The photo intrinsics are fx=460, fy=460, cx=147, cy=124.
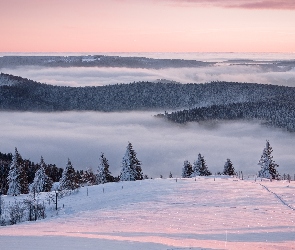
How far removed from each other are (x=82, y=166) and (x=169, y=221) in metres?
141

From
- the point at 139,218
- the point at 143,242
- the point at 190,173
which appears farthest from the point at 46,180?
the point at 143,242

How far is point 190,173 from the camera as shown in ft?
238

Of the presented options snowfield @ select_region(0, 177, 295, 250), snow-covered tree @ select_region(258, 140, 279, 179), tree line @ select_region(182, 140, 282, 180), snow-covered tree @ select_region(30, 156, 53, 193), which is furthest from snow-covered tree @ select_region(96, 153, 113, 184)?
snow-covered tree @ select_region(258, 140, 279, 179)

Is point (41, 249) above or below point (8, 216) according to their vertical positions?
above

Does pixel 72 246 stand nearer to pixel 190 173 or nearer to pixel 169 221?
pixel 169 221

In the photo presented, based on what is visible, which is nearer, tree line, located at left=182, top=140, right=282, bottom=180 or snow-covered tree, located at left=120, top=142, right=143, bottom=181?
snow-covered tree, located at left=120, top=142, right=143, bottom=181

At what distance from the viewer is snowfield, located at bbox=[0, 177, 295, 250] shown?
19.4m

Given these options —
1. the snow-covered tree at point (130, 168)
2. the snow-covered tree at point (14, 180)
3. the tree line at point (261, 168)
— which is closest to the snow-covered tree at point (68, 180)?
the snow-covered tree at point (14, 180)

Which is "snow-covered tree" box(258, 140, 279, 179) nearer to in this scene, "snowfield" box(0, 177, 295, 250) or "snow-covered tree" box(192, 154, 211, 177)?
"snow-covered tree" box(192, 154, 211, 177)

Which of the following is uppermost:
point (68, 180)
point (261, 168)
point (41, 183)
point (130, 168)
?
point (130, 168)

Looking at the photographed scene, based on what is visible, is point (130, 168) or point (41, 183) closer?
point (130, 168)

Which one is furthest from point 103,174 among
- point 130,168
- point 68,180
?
point 68,180

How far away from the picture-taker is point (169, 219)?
96.2ft

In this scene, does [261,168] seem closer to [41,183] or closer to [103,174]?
[103,174]
